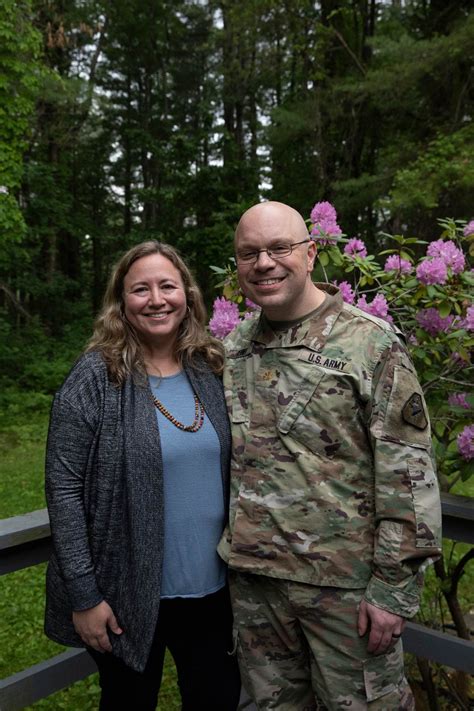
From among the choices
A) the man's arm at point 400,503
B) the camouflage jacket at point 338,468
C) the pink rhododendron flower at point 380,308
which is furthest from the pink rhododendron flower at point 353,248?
the man's arm at point 400,503

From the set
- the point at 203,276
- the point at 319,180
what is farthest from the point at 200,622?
the point at 203,276

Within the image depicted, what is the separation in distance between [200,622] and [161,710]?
1.87m

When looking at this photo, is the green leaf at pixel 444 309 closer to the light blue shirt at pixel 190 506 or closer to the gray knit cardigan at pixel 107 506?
the light blue shirt at pixel 190 506

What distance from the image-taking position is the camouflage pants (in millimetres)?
1684

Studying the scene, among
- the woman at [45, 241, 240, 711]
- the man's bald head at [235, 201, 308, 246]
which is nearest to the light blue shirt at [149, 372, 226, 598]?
the woman at [45, 241, 240, 711]

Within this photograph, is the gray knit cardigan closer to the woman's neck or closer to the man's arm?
the woman's neck

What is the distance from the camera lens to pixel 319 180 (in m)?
13.1

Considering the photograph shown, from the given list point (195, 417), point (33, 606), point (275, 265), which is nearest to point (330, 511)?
point (195, 417)

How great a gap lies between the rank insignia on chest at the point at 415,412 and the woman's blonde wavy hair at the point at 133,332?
2.10ft

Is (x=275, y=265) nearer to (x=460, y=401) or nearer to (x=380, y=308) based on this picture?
(x=380, y=308)

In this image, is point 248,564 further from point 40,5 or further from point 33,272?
point 33,272

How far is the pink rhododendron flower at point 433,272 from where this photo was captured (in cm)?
223

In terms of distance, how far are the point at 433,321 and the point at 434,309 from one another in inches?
1.8

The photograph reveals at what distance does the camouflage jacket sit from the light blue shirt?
6 cm
